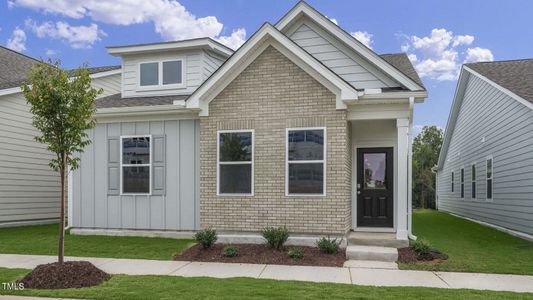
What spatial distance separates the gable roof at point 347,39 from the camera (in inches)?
391

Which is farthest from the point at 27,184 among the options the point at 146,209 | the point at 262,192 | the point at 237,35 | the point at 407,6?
the point at 407,6

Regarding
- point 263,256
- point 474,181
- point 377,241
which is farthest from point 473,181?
point 263,256

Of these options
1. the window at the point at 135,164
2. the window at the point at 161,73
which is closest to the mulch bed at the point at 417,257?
the window at the point at 135,164

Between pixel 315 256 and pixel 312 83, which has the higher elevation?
pixel 312 83

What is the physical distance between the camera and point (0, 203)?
1422 cm

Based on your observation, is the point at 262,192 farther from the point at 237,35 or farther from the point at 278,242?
the point at 237,35

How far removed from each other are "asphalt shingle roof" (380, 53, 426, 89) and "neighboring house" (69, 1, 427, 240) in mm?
133

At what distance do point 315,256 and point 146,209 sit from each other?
5.07 metres

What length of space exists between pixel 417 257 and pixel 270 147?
12.9 feet

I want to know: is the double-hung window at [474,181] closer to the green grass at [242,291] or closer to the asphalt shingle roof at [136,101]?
the asphalt shingle roof at [136,101]

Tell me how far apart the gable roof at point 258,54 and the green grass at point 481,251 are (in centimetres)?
393

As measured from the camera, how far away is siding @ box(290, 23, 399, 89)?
10.8 meters

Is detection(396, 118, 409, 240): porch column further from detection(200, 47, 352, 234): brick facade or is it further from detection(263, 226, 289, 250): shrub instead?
detection(263, 226, 289, 250): shrub

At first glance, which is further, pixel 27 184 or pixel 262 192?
pixel 27 184
